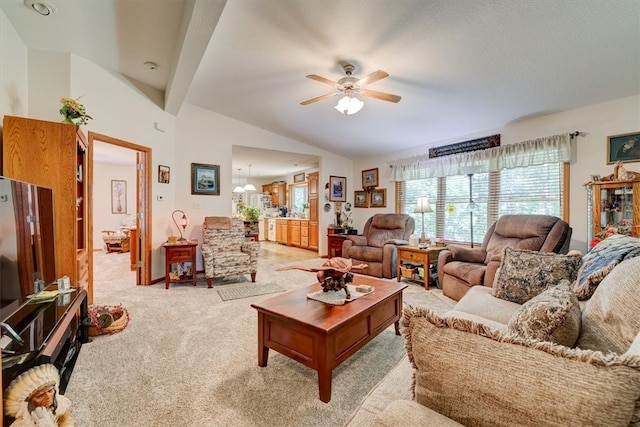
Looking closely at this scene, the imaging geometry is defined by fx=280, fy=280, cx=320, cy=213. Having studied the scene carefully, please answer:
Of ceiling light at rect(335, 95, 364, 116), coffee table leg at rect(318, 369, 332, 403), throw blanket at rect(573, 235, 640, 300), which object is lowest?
coffee table leg at rect(318, 369, 332, 403)

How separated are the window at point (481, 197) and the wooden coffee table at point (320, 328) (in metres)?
2.98

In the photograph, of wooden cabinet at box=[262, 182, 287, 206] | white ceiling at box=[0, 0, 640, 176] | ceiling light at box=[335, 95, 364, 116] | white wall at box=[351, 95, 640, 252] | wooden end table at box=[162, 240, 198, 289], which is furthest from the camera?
wooden cabinet at box=[262, 182, 287, 206]

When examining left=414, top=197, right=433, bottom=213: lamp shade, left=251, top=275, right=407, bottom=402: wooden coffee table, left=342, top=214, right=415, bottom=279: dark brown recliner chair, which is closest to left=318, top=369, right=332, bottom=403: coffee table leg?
left=251, top=275, right=407, bottom=402: wooden coffee table

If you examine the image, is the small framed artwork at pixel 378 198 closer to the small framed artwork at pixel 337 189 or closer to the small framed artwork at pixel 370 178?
the small framed artwork at pixel 370 178

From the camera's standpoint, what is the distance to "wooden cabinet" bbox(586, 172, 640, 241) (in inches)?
111

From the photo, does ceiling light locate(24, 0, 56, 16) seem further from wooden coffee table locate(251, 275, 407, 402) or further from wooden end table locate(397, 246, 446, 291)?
wooden end table locate(397, 246, 446, 291)

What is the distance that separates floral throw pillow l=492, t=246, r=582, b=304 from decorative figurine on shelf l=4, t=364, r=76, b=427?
2.73 meters

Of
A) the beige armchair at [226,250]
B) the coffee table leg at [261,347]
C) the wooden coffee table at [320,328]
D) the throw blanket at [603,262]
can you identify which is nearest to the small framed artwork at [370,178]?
the beige armchair at [226,250]

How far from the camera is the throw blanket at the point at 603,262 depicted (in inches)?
57.4

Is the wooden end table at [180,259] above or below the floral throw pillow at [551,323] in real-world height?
below

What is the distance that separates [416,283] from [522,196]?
1.94m

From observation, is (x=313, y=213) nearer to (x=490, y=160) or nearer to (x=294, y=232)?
Result: (x=294, y=232)

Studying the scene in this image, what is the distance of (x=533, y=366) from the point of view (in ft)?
2.12

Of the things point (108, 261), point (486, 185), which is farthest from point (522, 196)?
point (108, 261)
